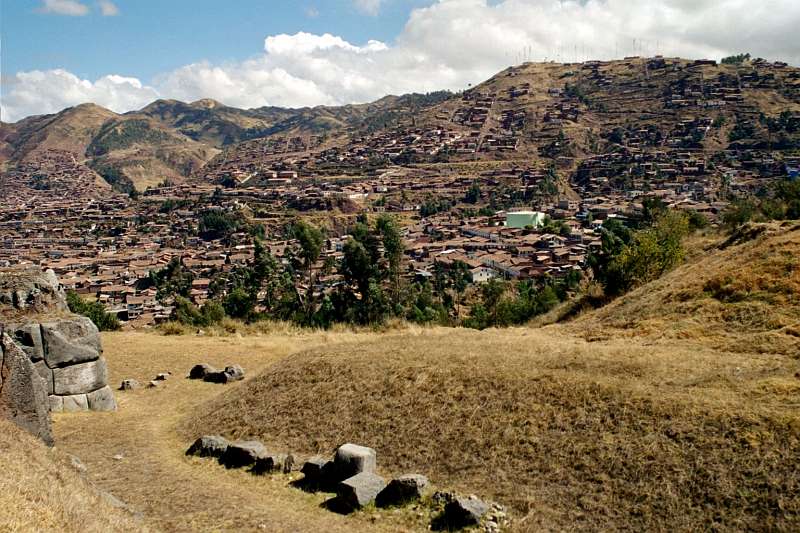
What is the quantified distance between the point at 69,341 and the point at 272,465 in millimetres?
7196

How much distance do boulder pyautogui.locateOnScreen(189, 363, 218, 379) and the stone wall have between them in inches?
126

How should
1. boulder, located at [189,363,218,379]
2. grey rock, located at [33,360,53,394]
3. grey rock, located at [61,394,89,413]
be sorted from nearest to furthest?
1. grey rock, located at [33,360,53,394]
2. grey rock, located at [61,394,89,413]
3. boulder, located at [189,363,218,379]

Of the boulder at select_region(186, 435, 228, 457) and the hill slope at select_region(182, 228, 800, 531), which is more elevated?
the hill slope at select_region(182, 228, 800, 531)

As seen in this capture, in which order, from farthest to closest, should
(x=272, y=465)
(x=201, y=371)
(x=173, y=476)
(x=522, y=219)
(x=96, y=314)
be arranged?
(x=522, y=219) < (x=96, y=314) < (x=201, y=371) < (x=272, y=465) < (x=173, y=476)

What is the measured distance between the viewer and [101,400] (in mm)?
15547

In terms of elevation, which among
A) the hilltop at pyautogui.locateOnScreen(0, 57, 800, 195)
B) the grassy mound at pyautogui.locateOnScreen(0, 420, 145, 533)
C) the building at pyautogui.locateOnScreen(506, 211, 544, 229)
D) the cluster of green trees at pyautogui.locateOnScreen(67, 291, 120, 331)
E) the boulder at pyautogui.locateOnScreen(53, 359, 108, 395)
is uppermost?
the hilltop at pyautogui.locateOnScreen(0, 57, 800, 195)

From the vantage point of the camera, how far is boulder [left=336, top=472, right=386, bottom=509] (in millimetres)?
9773

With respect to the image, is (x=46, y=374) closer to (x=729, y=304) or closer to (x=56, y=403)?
(x=56, y=403)

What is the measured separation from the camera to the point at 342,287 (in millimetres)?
40875

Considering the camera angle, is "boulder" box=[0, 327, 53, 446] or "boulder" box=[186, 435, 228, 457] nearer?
"boulder" box=[0, 327, 53, 446]

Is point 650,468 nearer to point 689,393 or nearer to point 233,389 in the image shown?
point 689,393

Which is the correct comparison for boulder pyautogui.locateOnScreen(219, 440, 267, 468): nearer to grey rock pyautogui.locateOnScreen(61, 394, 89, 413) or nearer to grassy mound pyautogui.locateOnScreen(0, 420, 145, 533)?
grassy mound pyautogui.locateOnScreen(0, 420, 145, 533)

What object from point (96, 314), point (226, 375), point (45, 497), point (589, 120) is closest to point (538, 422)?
point (45, 497)

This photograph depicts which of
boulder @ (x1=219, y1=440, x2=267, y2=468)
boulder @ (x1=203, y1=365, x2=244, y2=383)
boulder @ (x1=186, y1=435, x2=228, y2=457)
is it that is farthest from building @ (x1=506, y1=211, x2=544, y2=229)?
boulder @ (x1=219, y1=440, x2=267, y2=468)
